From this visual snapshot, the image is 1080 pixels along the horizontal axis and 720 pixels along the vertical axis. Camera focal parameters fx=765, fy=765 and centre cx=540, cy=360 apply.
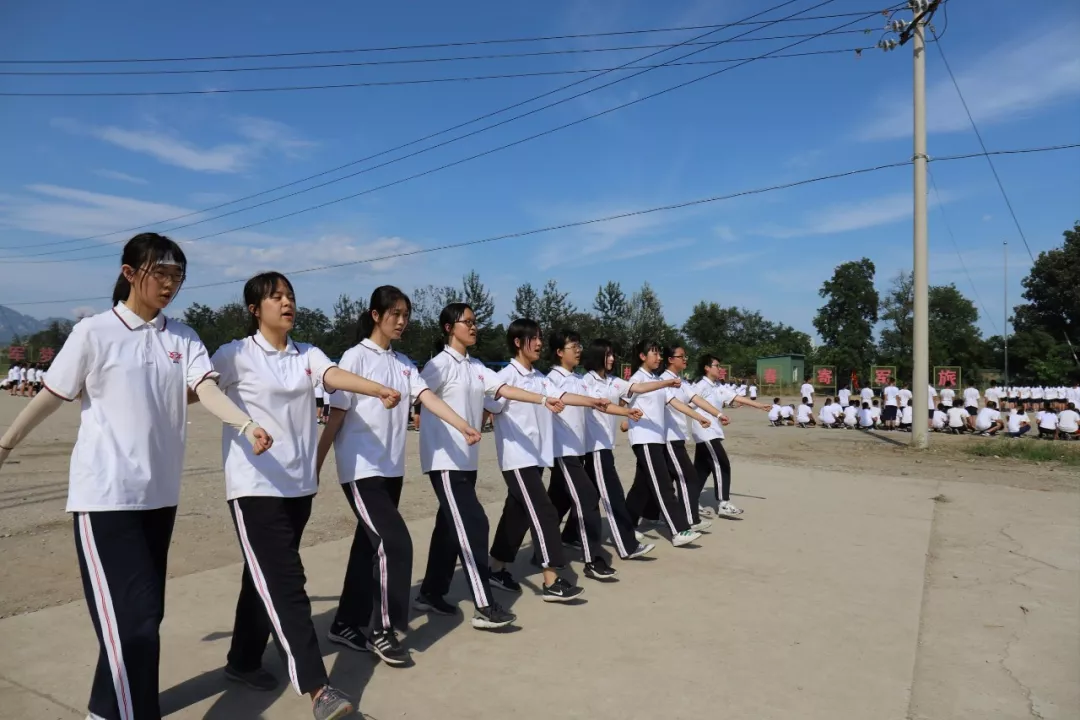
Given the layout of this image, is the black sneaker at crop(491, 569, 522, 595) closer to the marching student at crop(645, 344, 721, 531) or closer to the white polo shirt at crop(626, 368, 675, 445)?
the white polo shirt at crop(626, 368, 675, 445)

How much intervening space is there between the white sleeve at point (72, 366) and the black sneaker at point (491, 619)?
2.29m

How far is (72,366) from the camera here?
2572 mm

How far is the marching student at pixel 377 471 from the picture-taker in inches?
142

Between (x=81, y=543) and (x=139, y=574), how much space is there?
0.21 metres

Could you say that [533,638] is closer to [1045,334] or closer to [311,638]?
[311,638]

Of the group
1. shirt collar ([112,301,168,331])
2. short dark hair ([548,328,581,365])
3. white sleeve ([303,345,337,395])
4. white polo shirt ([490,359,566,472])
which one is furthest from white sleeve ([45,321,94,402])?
short dark hair ([548,328,581,365])

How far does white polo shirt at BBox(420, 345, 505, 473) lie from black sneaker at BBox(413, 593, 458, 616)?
790 millimetres

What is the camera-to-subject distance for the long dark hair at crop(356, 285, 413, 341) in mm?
3877

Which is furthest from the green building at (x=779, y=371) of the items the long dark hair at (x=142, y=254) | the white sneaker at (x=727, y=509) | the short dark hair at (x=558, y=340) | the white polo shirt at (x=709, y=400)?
the long dark hair at (x=142, y=254)

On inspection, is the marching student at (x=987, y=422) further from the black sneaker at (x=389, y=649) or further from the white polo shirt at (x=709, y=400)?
the black sneaker at (x=389, y=649)

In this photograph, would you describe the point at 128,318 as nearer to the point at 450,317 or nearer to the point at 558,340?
the point at 450,317

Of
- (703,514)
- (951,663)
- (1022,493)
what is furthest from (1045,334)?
(951,663)

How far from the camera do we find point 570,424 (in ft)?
17.6

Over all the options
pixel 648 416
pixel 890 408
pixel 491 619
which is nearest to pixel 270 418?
pixel 491 619
